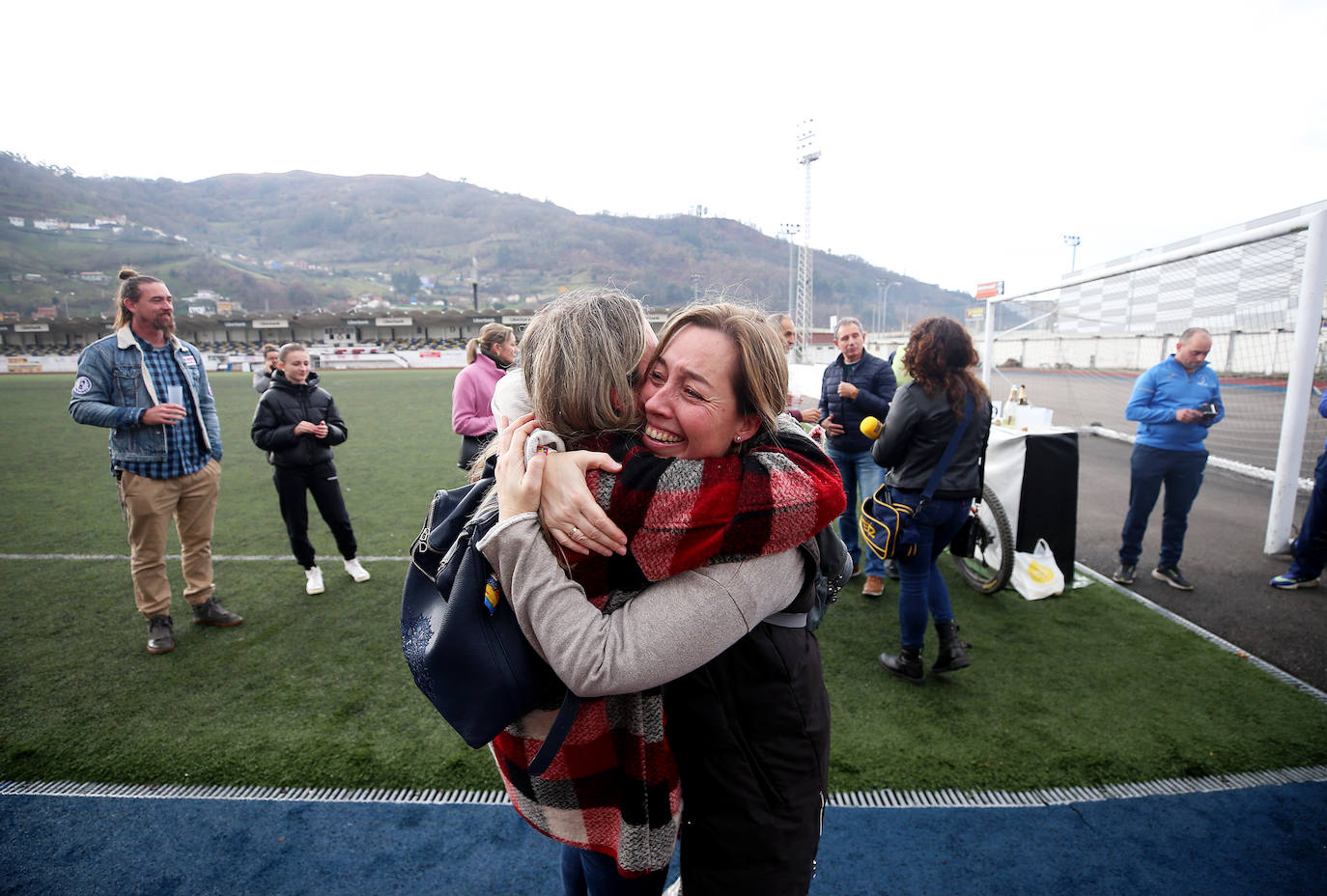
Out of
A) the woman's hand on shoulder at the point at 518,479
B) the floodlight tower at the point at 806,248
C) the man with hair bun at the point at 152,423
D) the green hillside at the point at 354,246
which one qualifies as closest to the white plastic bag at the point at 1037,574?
the woman's hand on shoulder at the point at 518,479

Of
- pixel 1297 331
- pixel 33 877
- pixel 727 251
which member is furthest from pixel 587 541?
pixel 727 251

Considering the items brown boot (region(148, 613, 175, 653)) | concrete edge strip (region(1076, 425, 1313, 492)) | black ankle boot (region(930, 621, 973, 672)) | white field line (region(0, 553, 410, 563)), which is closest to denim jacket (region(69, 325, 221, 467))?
brown boot (region(148, 613, 175, 653))

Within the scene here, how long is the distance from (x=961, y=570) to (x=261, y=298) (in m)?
127

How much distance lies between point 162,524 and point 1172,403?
702 cm

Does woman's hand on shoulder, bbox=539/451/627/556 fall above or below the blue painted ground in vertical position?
above

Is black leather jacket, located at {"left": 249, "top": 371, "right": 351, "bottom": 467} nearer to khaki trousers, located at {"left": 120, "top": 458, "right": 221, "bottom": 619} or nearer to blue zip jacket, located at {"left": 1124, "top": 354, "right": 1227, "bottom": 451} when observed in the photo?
khaki trousers, located at {"left": 120, "top": 458, "right": 221, "bottom": 619}

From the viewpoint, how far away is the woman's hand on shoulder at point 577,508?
945 millimetres

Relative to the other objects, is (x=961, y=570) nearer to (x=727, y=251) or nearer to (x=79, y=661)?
(x=79, y=661)

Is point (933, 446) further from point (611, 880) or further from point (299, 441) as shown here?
point (299, 441)

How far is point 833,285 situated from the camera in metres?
96.9

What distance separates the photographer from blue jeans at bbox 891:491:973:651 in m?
3.05

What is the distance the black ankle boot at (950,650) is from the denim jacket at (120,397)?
4408mm

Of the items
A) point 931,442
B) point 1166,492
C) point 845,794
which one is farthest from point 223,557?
point 1166,492

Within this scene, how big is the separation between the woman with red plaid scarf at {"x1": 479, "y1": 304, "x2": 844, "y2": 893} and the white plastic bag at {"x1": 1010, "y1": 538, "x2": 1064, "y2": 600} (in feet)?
12.9
